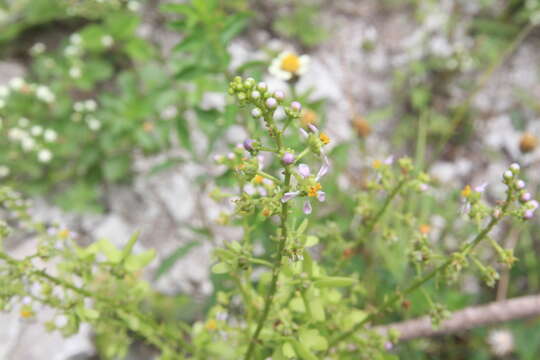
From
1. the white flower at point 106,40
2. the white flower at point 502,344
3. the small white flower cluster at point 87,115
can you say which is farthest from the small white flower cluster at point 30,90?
the white flower at point 502,344

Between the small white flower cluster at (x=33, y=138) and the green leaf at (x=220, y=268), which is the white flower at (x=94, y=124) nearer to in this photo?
the small white flower cluster at (x=33, y=138)

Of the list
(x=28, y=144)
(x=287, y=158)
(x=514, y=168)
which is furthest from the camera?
(x=28, y=144)

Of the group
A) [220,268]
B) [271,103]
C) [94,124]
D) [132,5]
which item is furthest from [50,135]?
[271,103]

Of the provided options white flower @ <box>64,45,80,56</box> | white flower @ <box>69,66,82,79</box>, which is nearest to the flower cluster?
white flower @ <box>69,66,82,79</box>

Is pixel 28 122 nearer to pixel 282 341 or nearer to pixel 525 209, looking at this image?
pixel 282 341

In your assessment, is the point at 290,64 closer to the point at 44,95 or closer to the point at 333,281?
the point at 333,281

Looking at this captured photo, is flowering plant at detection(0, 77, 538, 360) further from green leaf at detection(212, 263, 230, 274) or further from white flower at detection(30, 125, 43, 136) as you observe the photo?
white flower at detection(30, 125, 43, 136)
